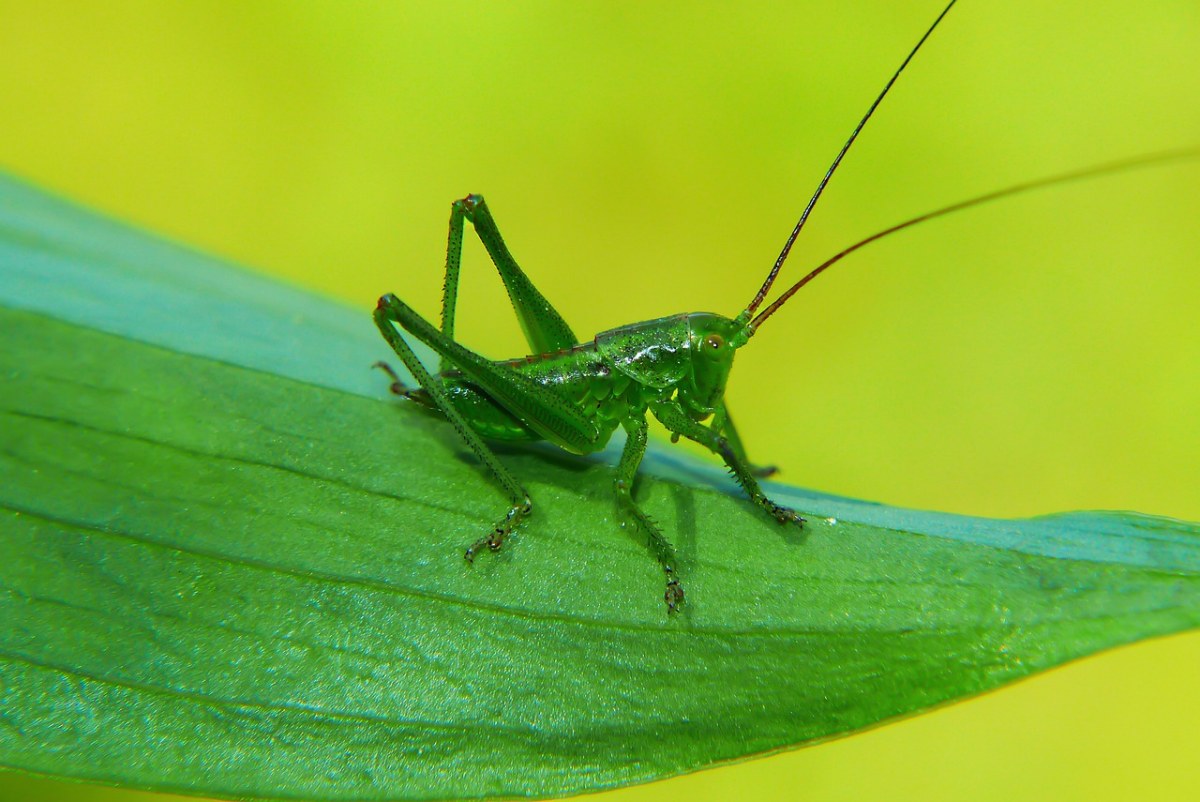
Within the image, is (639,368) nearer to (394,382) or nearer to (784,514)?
(394,382)

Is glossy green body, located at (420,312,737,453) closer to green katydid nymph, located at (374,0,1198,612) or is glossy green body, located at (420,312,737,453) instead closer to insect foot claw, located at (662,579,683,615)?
green katydid nymph, located at (374,0,1198,612)

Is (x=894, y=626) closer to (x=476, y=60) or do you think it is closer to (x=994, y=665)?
(x=994, y=665)

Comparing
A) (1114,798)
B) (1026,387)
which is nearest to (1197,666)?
(1114,798)

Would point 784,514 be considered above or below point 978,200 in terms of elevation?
below

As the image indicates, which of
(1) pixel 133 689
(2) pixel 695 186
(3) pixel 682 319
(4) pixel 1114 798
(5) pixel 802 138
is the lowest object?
(4) pixel 1114 798

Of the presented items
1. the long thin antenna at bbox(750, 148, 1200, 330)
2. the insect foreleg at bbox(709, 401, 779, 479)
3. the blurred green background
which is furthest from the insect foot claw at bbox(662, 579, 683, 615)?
the blurred green background

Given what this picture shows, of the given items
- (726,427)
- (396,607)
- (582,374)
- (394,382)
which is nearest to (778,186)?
(726,427)

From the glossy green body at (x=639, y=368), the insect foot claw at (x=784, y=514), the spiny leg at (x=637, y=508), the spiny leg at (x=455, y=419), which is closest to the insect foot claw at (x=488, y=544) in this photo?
the spiny leg at (x=455, y=419)
